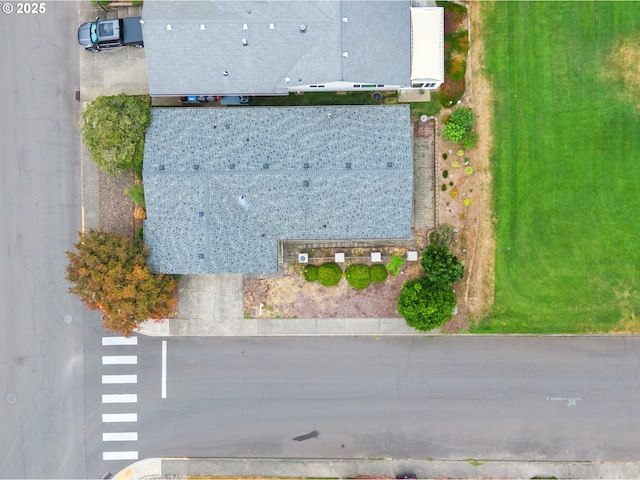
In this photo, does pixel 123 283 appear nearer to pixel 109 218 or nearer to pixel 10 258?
pixel 109 218

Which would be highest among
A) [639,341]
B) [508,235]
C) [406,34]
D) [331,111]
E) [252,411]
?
[406,34]

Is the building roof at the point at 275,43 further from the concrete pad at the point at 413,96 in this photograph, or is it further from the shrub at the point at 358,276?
the shrub at the point at 358,276

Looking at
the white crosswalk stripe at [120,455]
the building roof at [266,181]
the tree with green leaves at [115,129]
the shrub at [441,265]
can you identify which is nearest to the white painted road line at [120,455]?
the white crosswalk stripe at [120,455]

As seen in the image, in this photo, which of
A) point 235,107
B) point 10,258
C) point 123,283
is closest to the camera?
point 123,283

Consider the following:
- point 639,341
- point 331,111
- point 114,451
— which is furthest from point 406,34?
point 114,451

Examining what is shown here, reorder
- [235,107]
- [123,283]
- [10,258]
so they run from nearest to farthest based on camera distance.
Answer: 1. [123,283]
2. [235,107]
3. [10,258]

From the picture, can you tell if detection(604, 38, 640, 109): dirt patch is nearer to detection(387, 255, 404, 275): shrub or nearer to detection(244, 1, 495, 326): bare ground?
detection(244, 1, 495, 326): bare ground

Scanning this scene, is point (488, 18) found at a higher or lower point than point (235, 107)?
higher

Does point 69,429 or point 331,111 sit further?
point 69,429

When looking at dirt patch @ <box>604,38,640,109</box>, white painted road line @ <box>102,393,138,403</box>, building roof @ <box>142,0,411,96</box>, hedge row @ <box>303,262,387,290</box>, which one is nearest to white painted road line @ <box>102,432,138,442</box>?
white painted road line @ <box>102,393,138,403</box>
